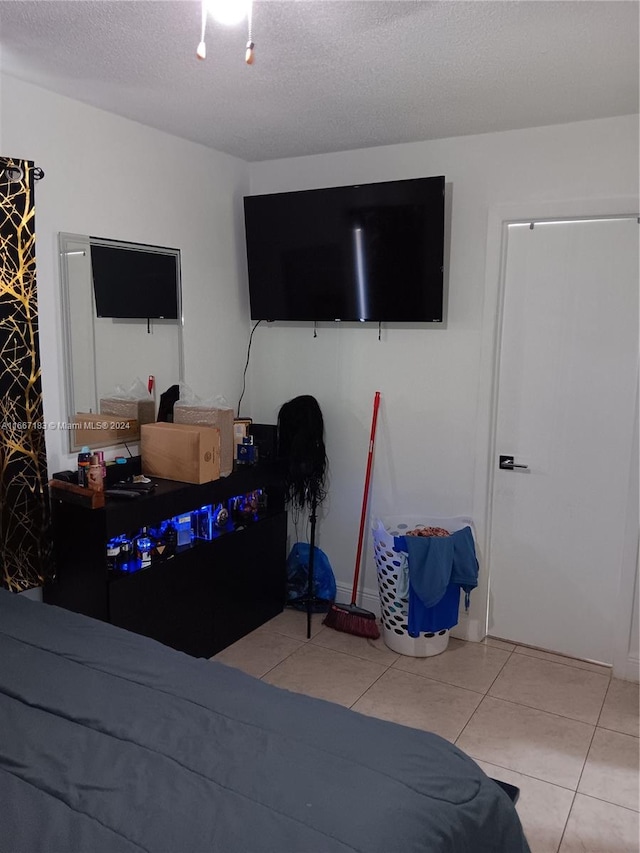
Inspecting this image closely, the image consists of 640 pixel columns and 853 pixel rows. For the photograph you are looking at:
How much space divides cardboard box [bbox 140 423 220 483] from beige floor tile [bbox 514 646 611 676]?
1767 millimetres

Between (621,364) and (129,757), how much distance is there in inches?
99.8

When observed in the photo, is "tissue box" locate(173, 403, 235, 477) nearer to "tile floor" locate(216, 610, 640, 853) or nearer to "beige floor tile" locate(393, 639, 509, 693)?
"tile floor" locate(216, 610, 640, 853)

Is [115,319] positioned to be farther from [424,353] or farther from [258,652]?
[258,652]

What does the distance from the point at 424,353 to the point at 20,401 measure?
1.91 metres

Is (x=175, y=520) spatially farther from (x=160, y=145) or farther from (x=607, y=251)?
(x=607, y=251)

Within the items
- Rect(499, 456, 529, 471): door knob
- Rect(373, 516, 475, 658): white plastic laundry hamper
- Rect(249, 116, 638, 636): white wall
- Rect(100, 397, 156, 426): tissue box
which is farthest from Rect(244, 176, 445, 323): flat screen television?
Rect(373, 516, 475, 658): white plastic laundry hamper

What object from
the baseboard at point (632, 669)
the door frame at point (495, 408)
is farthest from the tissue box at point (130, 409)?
the baseboard at point (632, 669)

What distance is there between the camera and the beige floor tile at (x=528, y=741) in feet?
8.06

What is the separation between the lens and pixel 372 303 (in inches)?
132

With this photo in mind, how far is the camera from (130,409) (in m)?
3.11

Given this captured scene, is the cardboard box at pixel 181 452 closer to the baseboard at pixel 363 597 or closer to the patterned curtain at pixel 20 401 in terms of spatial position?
the patterned curtain at pixel 20 401

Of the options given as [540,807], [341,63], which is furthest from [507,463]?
[341,63]

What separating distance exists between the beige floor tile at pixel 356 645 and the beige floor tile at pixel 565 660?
0.65 meters

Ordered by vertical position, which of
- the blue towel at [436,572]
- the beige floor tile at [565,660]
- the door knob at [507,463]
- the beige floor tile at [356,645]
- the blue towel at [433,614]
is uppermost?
the door knob at [507,463]
